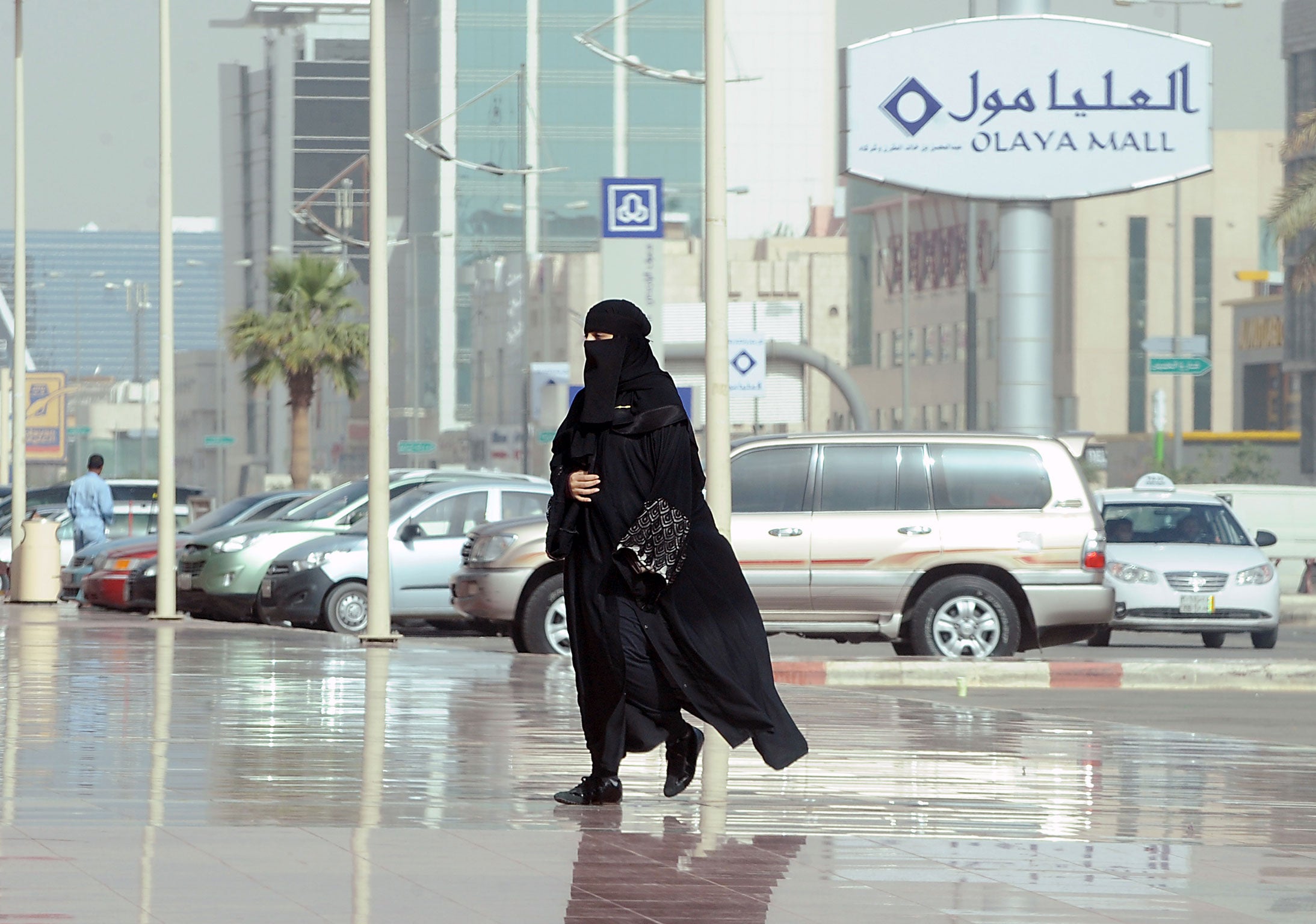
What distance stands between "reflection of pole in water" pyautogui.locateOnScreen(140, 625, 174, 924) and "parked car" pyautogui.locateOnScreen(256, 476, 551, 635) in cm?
288

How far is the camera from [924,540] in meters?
17.1

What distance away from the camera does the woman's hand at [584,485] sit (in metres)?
8.55

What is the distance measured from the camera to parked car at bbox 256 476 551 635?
2094 cm

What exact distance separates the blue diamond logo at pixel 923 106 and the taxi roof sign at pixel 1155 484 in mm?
4533

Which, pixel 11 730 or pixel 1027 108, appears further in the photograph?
pixel 1027 108

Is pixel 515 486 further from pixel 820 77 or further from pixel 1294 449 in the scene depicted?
pixel 820 77

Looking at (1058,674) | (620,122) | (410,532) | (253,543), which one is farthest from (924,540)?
(620,122)

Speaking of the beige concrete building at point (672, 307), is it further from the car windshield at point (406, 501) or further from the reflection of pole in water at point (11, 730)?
the reflection of pole in water at point (11, 730)

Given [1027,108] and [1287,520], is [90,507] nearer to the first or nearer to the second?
[1027,108]

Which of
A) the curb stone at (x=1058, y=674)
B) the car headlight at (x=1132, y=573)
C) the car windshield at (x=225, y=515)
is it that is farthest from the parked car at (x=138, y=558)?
the curb stone at (x=1058, y=674)

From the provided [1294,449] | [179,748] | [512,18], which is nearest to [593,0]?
[512,18]

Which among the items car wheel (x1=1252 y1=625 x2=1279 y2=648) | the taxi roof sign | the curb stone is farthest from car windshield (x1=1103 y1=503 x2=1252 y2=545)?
the curb stone

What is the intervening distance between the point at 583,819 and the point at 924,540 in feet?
29.6

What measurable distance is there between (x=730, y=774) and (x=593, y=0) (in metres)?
124
